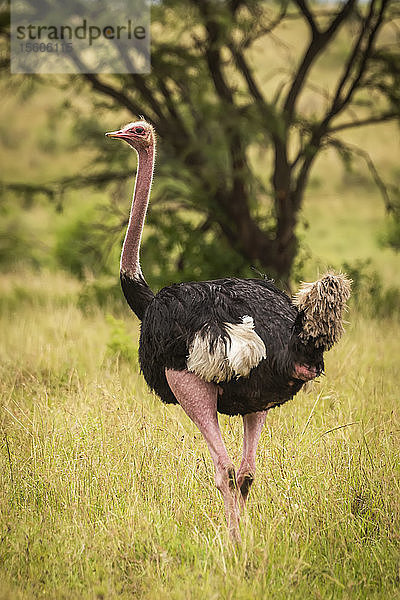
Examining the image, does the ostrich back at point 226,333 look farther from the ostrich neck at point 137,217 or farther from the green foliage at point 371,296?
the green foliage at point 371,296

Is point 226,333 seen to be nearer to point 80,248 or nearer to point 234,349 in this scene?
point 234,349

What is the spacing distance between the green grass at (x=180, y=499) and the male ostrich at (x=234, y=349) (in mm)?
266

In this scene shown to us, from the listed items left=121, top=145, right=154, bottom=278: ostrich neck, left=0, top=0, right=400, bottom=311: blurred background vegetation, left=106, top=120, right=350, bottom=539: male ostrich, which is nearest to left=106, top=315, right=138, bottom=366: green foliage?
left=0, top=0, right=400, bottom=311: blurred background vegetation

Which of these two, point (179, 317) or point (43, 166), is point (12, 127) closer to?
point (43, 166)

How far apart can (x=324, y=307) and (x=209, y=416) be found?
0.74m

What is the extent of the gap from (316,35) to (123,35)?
7.30 feet

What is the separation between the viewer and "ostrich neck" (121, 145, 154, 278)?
3.99 metres

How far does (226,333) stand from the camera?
332 centimetres

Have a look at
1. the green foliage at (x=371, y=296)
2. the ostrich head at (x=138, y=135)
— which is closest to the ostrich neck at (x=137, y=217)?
the ostrich head at (x=138, y=135)

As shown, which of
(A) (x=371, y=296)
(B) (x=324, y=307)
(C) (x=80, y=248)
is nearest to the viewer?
(B) (x=324, y=307)

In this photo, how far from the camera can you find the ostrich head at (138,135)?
13.3 ft

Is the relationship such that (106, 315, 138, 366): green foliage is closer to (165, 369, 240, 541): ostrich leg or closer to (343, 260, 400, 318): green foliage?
(165, 369, 240, 541): ostrich leg

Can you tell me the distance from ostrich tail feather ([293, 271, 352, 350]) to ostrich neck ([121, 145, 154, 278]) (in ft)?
3.66

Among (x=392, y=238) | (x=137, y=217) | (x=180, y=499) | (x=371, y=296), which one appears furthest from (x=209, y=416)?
(x=392, y=238)
